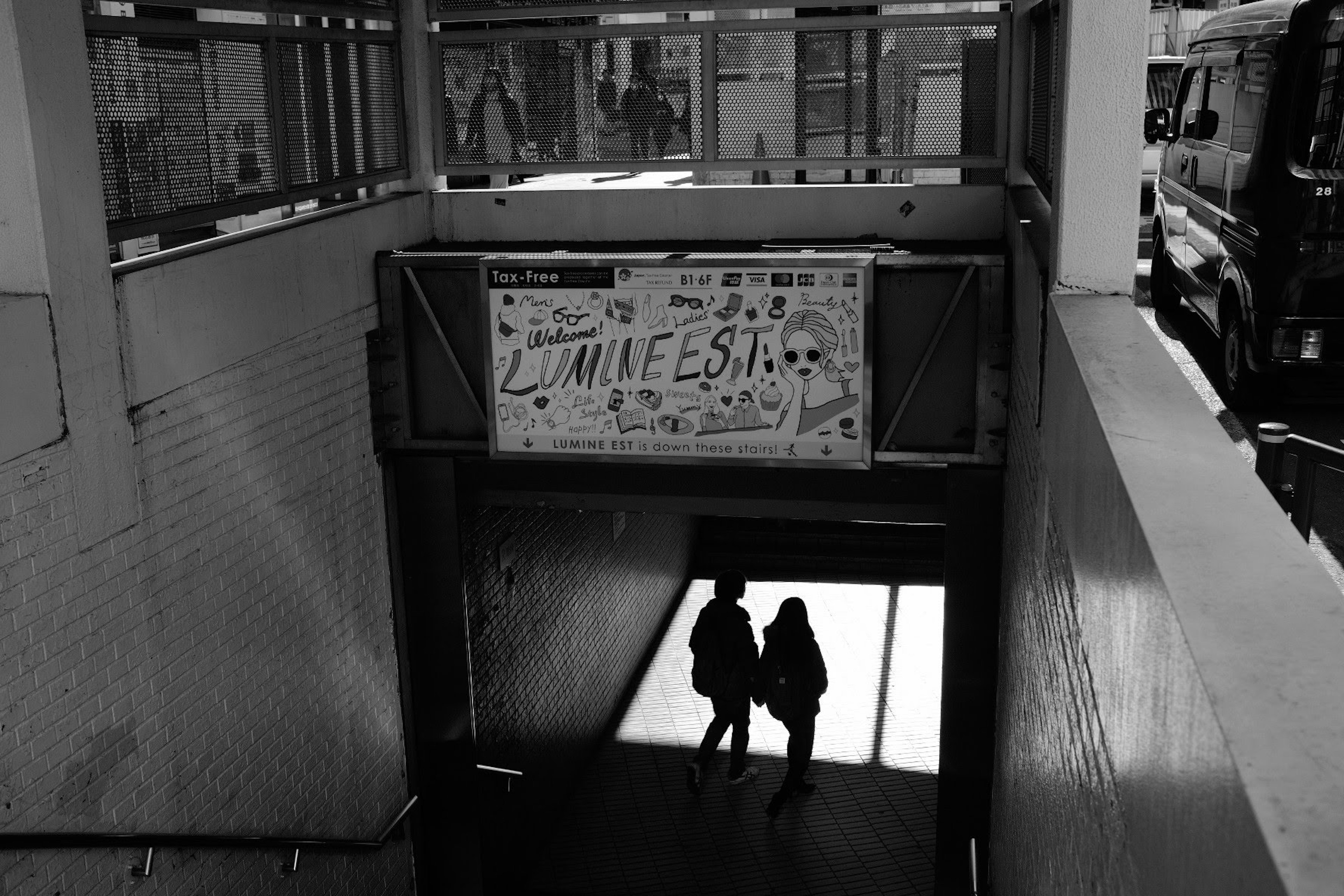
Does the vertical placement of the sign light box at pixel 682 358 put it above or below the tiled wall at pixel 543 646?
above

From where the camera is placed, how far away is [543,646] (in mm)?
9375

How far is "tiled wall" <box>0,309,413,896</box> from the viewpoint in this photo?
468 cm

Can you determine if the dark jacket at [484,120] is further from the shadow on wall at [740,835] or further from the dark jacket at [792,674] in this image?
the shadow on wall at [740,835]

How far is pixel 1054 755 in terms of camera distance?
3871mm

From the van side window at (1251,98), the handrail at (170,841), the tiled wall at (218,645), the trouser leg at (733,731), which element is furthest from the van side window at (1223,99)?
the handrail at (170,841)

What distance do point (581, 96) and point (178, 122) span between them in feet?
8.98

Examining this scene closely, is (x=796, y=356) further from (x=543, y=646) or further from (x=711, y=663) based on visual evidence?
(x=543, y=646)

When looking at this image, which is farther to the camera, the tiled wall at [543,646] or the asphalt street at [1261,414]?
the tiled wall at [543,646]

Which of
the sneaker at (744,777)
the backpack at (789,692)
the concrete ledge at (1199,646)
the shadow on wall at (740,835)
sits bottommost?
the shadow on wall at (740,835)

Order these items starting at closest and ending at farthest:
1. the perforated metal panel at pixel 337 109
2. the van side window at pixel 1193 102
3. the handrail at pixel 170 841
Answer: the handrail at pixel 170 841 < the perforated metal panel at pixel 337 109 < the van side window at pixel 1193 102

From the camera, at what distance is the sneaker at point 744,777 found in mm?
9750

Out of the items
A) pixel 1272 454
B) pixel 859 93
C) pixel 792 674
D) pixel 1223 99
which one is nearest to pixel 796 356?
pixel 859 93

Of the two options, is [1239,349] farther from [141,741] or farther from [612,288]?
[141,741]

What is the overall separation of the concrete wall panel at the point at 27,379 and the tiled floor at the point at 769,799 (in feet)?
17.6
